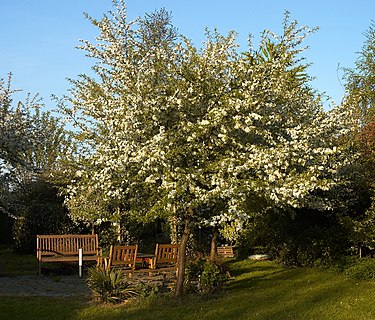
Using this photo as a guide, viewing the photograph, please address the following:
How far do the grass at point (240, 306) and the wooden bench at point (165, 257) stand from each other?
1505 mm

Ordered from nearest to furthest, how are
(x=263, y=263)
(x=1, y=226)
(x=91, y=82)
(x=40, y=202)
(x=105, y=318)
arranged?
(x=105, y=318) < (x=91, y=82) < (x=263, y=263) < (x=40, y=202) < (x=1, y=226)

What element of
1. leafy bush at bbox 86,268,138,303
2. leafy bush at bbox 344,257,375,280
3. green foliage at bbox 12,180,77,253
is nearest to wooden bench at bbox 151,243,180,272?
leafy bush at bbox 86,268,138,303

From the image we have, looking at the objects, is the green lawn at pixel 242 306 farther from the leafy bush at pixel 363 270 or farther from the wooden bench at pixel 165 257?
the wooden bench at pixel 165 257

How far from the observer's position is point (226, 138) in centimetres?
842

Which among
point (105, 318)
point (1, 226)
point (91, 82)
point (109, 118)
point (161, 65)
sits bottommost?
point (105, 318)

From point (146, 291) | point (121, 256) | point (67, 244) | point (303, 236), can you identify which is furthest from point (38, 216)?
point (146, 291)

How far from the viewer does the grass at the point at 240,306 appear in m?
7.86

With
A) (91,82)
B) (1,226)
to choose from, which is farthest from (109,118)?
(1,226)

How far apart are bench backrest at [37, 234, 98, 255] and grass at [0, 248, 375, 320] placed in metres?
4.43

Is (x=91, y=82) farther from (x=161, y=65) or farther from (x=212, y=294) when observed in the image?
(x=212, y=294)

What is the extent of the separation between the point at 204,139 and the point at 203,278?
2639mm

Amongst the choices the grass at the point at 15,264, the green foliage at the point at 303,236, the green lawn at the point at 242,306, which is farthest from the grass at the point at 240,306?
the grass at the point at 15,264

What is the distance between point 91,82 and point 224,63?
5276 millimetres

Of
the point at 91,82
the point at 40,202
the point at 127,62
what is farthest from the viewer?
the point at 40,202
